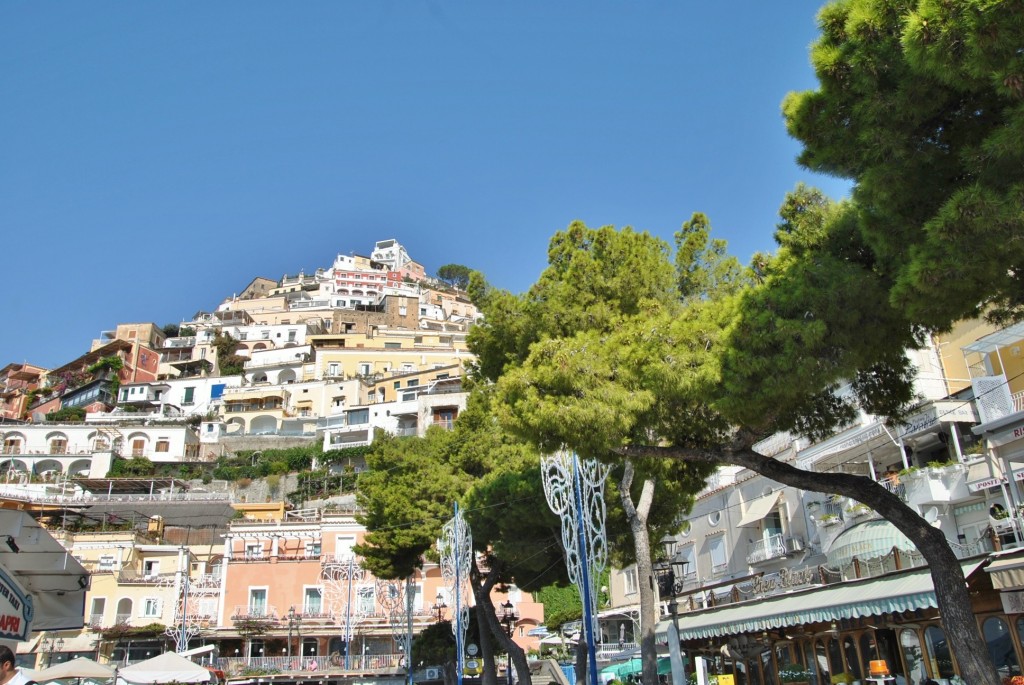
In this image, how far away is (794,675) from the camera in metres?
18.8

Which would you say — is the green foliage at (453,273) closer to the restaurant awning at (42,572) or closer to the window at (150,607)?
the window at (150,607)

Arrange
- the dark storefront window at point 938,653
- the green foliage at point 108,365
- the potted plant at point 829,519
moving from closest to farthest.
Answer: the dark storefront window at point 938,653
the potted plant at point 829,519
the green foliage at point 108,365

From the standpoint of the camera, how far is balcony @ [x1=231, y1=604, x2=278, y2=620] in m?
39.5

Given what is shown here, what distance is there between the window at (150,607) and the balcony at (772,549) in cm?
2879

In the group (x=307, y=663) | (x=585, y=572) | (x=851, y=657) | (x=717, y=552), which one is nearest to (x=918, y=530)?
(x=585, y=572)

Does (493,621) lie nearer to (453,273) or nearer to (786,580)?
(786,580)

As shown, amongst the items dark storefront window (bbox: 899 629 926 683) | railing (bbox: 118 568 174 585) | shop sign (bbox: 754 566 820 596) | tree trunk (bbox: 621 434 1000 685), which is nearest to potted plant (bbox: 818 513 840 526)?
shop sign (bbox: 754 566 820 596)

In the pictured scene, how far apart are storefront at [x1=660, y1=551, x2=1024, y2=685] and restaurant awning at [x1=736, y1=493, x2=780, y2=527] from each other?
5.18 m

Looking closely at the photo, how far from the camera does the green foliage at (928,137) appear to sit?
6.71m

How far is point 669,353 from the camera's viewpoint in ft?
35.8

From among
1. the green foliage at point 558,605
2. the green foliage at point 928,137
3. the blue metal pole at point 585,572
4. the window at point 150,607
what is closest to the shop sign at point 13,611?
the green foliage at point 928,137

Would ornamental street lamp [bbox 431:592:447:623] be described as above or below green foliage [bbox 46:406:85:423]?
below

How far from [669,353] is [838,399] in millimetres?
2549

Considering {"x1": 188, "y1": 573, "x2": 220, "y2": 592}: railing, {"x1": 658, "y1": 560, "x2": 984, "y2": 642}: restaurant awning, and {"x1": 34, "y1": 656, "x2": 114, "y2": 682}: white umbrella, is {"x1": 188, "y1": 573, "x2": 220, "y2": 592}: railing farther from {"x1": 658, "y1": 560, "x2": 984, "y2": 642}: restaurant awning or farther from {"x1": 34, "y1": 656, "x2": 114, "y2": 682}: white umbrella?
{"x1": 658, "y1": 560, "x2": 984, "y2": 642}: restaurant awning
